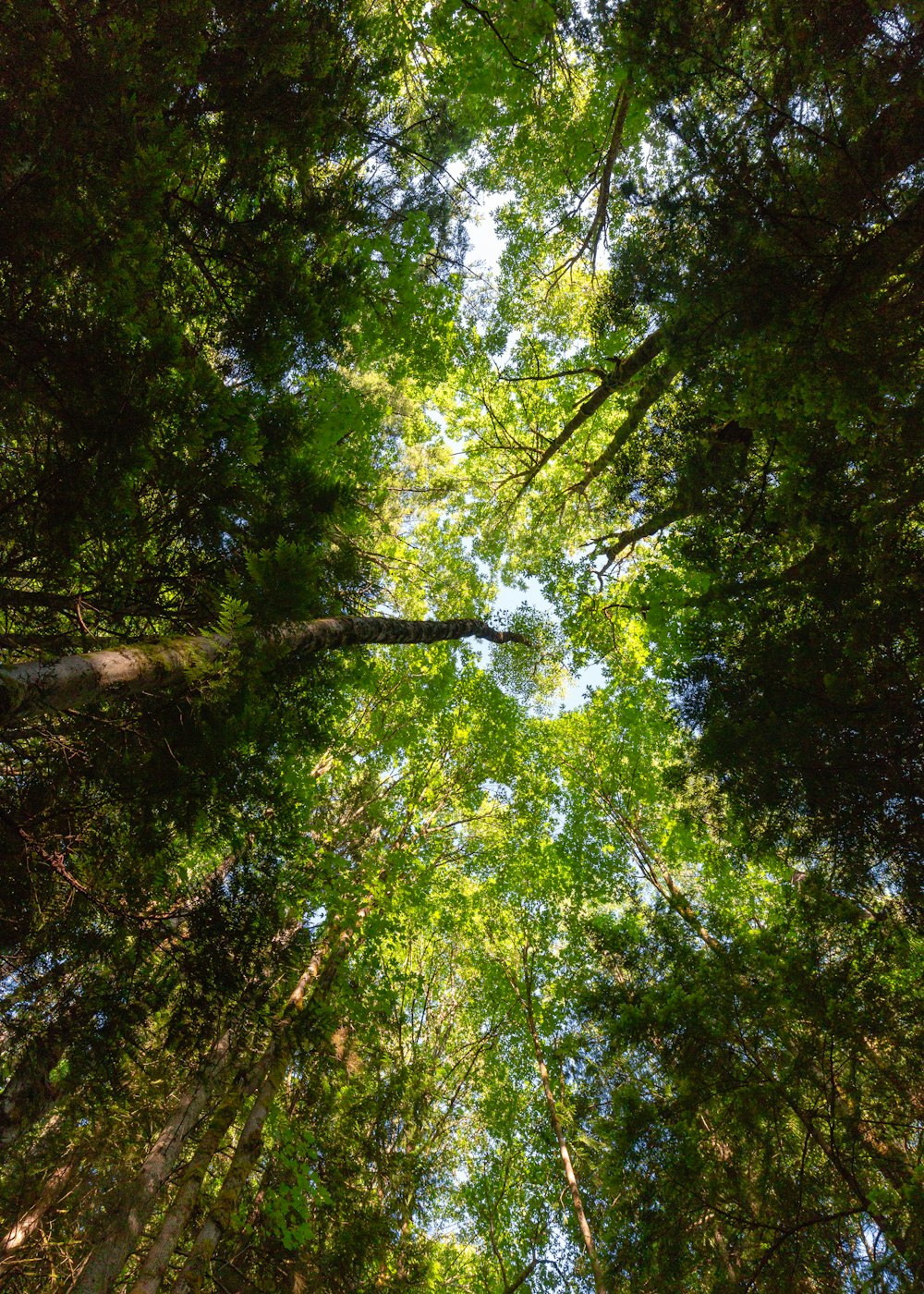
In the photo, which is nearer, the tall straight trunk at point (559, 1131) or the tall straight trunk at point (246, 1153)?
the tall straight trunk at point (246, 1153)

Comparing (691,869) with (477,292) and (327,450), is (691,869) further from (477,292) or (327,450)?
(477,292)

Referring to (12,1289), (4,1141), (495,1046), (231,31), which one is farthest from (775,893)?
(231,31)

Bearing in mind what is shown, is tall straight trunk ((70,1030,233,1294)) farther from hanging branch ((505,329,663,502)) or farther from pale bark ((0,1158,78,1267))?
hanging branch ((505,329,663,502))

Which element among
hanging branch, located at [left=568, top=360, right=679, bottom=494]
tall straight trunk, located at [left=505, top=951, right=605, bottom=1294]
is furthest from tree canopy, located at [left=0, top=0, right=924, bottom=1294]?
hanging branch, located at [left=568, top=360, right=679, bottom=494]

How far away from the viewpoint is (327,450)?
270 inches

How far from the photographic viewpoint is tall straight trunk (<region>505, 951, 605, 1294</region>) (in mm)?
6650

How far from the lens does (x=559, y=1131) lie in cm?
837

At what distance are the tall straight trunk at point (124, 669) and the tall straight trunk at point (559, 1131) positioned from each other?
6875 mm

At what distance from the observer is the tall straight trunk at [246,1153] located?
517cm

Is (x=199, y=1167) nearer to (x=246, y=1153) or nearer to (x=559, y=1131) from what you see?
(x=246, y=1153)

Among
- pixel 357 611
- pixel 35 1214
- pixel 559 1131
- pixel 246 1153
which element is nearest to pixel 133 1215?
pixel 246 1153

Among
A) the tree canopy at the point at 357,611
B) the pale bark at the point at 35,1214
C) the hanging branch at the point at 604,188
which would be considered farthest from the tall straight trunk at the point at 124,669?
the hanging branch at the point at 604,188

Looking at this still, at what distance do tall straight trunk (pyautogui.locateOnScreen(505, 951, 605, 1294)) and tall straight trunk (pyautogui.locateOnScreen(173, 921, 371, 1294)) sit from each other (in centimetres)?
376

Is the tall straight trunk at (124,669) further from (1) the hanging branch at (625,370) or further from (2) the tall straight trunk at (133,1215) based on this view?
(1) the hanging branch at (625,370)
